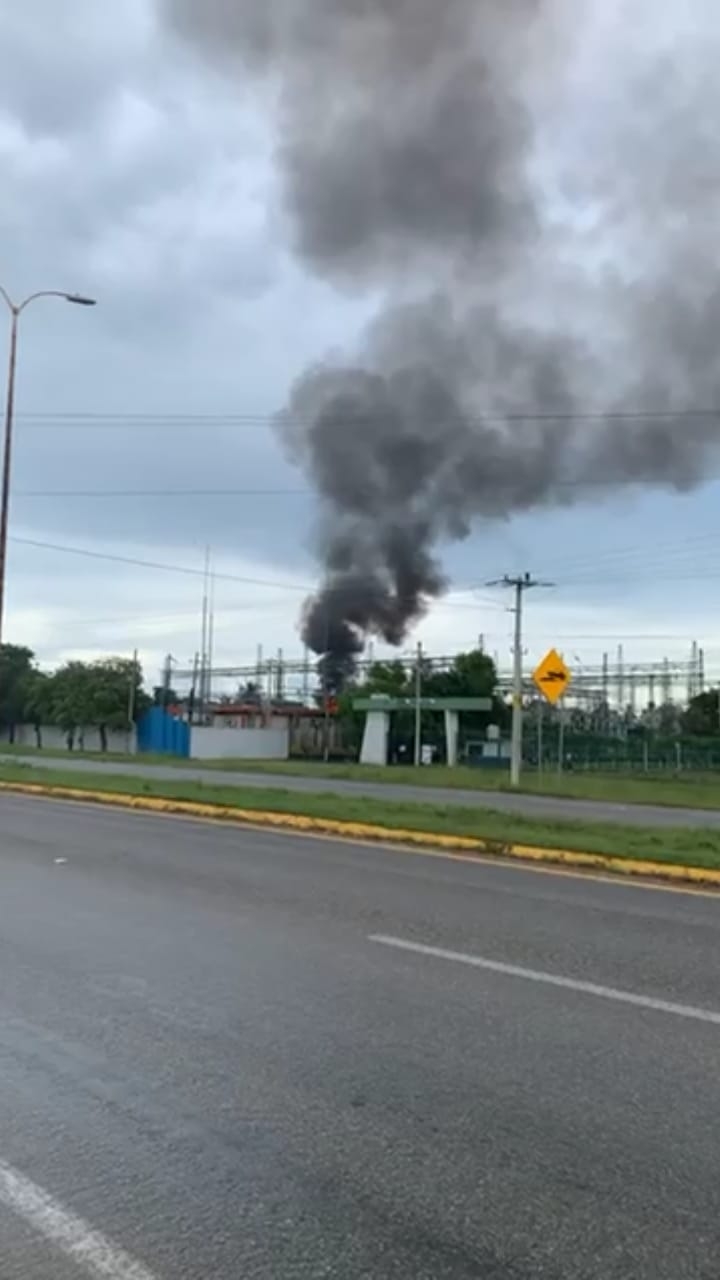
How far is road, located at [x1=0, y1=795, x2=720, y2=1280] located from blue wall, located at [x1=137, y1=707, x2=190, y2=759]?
51253 mm

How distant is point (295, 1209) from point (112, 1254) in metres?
0.57

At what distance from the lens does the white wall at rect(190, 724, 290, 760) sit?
58.1 metres

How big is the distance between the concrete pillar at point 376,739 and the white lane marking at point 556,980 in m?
51.5

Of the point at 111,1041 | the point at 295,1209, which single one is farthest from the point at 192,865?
the point at 295,1209

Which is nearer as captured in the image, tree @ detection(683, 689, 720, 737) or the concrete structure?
the concrete structure

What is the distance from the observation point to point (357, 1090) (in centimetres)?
464

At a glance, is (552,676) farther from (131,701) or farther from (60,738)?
(60,738)

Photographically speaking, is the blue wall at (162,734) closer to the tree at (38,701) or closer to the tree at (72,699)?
the tree at (72,699)

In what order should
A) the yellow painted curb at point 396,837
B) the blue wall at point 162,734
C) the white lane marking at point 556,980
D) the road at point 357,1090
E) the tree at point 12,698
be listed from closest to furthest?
the road at point 357,1090 < the white lane marking at point 556,980 < the yellow painted curb at point 396,837 < the blue wall at point 162,734 < the tree at point 12,698

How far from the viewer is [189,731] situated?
196 ft

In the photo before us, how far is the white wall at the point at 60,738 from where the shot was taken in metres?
67.6

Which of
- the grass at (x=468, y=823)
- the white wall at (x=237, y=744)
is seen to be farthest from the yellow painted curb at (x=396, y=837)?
the white wall at (x=237, y=744)

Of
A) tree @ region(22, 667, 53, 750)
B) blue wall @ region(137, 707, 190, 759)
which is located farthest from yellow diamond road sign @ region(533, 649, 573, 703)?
tree @ region(22, 667, 53, 750)

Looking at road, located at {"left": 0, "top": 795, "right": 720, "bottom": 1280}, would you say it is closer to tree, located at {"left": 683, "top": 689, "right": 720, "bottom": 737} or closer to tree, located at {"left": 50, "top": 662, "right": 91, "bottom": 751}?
tree, located at {"left": 50, "top": 662, "right": 91, "bottom": 751}
